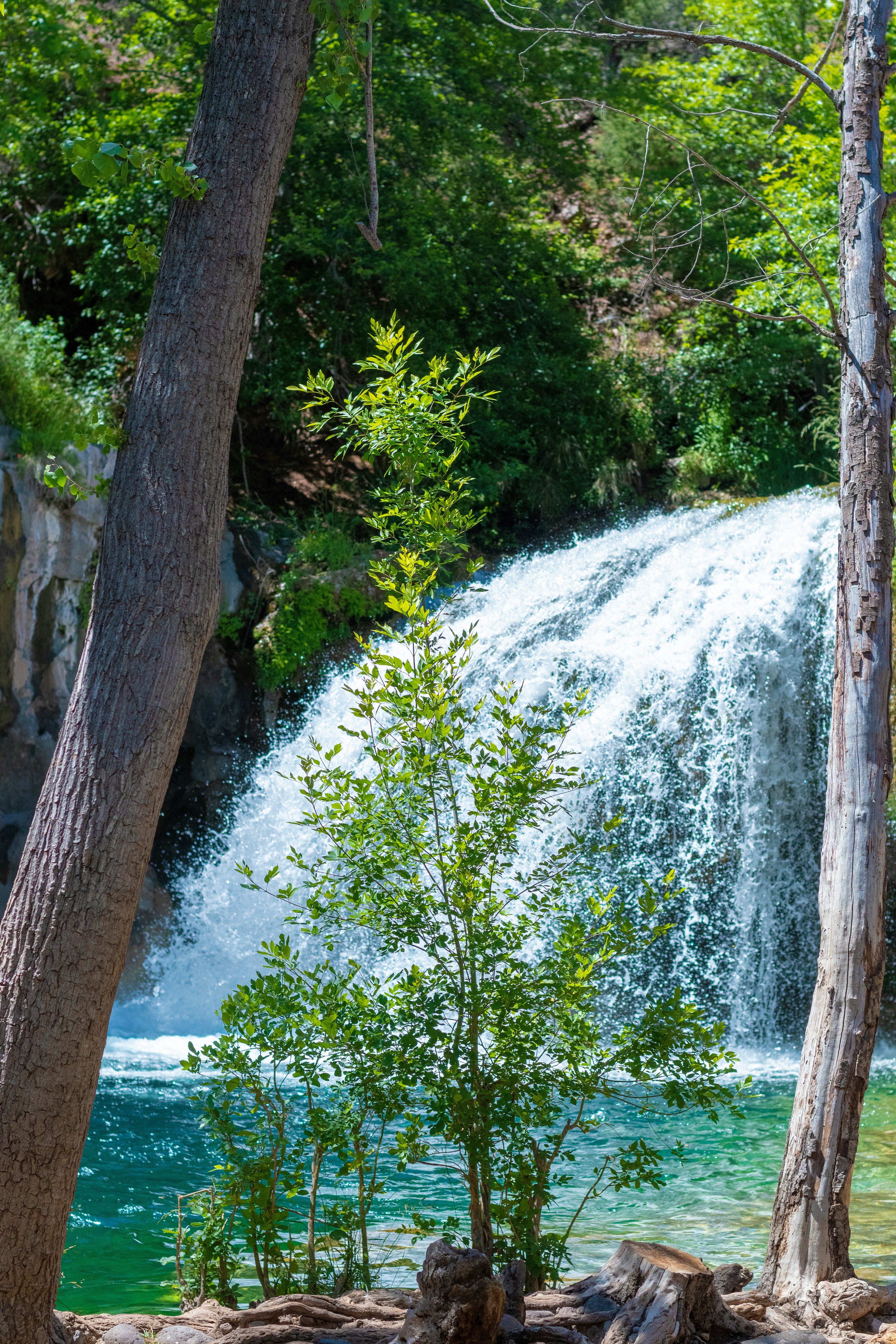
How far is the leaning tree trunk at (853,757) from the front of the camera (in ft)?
12.0

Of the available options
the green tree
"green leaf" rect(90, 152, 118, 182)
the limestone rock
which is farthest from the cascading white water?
"green leaf" rect(90, 152, 118, 182)

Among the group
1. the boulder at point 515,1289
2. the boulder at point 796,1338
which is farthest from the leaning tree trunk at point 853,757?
the boulder at point 515,1289

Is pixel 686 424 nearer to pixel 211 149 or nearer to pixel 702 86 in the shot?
pixel 702 86

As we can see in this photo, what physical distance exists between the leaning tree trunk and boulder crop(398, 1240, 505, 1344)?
116cm

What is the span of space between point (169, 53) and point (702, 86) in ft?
26.2

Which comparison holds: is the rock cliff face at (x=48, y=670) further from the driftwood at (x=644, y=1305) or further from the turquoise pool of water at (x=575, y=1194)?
the driftwood at (x=644, y=1305)

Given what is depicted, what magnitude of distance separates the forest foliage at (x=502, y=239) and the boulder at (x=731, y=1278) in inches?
376

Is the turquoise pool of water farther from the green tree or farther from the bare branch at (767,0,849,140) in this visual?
the bare branch at (767,0,849,140)

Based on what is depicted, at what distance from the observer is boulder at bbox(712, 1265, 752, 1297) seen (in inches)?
141

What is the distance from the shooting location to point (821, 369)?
55.1ft

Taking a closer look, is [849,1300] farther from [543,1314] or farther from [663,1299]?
[543,1314]

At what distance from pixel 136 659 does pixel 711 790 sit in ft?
24.3

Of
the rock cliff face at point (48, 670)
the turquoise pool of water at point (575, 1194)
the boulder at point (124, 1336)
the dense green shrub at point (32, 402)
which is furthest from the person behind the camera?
the rock cliff face at point (48, 670)

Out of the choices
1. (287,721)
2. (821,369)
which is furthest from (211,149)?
(821,369)
